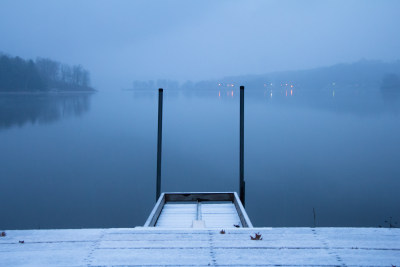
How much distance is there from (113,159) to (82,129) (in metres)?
18.6

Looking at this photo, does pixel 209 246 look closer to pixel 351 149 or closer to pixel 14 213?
pixel 14 213

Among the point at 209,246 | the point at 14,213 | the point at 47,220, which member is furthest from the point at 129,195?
the point at 209,246

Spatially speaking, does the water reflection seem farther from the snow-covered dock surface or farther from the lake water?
the snow-covered dock surface

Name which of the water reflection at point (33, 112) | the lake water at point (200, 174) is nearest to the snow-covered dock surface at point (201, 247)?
the lake water at point (200, 174)

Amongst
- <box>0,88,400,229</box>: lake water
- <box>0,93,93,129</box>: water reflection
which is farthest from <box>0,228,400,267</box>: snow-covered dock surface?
<box>0,93,93,129</box>: water reflection

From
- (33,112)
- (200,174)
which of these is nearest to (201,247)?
(200,174)

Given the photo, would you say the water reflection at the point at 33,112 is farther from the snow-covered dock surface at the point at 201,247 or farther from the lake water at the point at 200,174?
the snow-covered dock surface at the point at 201,247

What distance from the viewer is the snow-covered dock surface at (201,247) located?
286 cm

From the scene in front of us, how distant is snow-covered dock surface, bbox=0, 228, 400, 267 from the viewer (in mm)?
2857

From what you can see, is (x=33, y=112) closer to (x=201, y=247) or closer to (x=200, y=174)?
(x=200, y=174)

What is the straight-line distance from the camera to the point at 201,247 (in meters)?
3.14

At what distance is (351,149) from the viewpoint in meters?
27.1

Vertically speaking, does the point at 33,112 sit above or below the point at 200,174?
above

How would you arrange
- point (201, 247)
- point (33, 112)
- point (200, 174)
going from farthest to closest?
1. point (33, 112)
2. point (200, 174)
3. point (201, 247)
